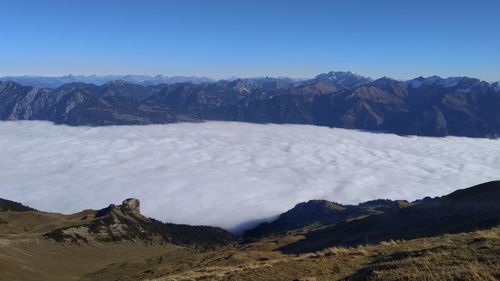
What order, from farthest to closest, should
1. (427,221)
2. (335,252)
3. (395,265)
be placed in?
(427,221), (335,252), (395,265)

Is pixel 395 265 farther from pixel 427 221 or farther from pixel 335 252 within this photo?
pixel 427 221

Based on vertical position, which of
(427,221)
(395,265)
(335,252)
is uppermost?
(395,265)

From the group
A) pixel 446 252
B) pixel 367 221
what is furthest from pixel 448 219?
pixel 446 252

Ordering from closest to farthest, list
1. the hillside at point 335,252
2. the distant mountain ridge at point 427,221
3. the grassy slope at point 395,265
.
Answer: the grassy slope at point 395,265
the hillside at point 335,252
the distant mountain ridge at point 427,221

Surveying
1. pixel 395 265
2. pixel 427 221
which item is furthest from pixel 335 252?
pixel 427 221

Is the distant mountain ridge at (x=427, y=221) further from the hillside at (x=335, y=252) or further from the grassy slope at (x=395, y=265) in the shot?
the grassy slope at (x=395, y=265)

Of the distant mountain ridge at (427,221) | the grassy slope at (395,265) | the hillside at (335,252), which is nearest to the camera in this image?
the grassy slope at (395,265)

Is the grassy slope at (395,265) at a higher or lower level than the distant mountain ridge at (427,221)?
higher

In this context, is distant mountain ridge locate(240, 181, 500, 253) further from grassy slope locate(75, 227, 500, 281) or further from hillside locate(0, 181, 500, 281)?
grassy slope locate(75, 227, 500, 281)

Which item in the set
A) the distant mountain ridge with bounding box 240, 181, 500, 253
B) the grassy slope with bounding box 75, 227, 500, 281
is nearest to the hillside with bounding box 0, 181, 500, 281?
the grassy slope with bounding box 75, 227, 500, 281

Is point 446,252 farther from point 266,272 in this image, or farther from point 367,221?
point 367,221

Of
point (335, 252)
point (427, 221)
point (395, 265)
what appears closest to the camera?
point (395, 265)

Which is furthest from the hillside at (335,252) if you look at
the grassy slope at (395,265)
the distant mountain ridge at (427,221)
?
the distant mountain ridge at (427,221)
